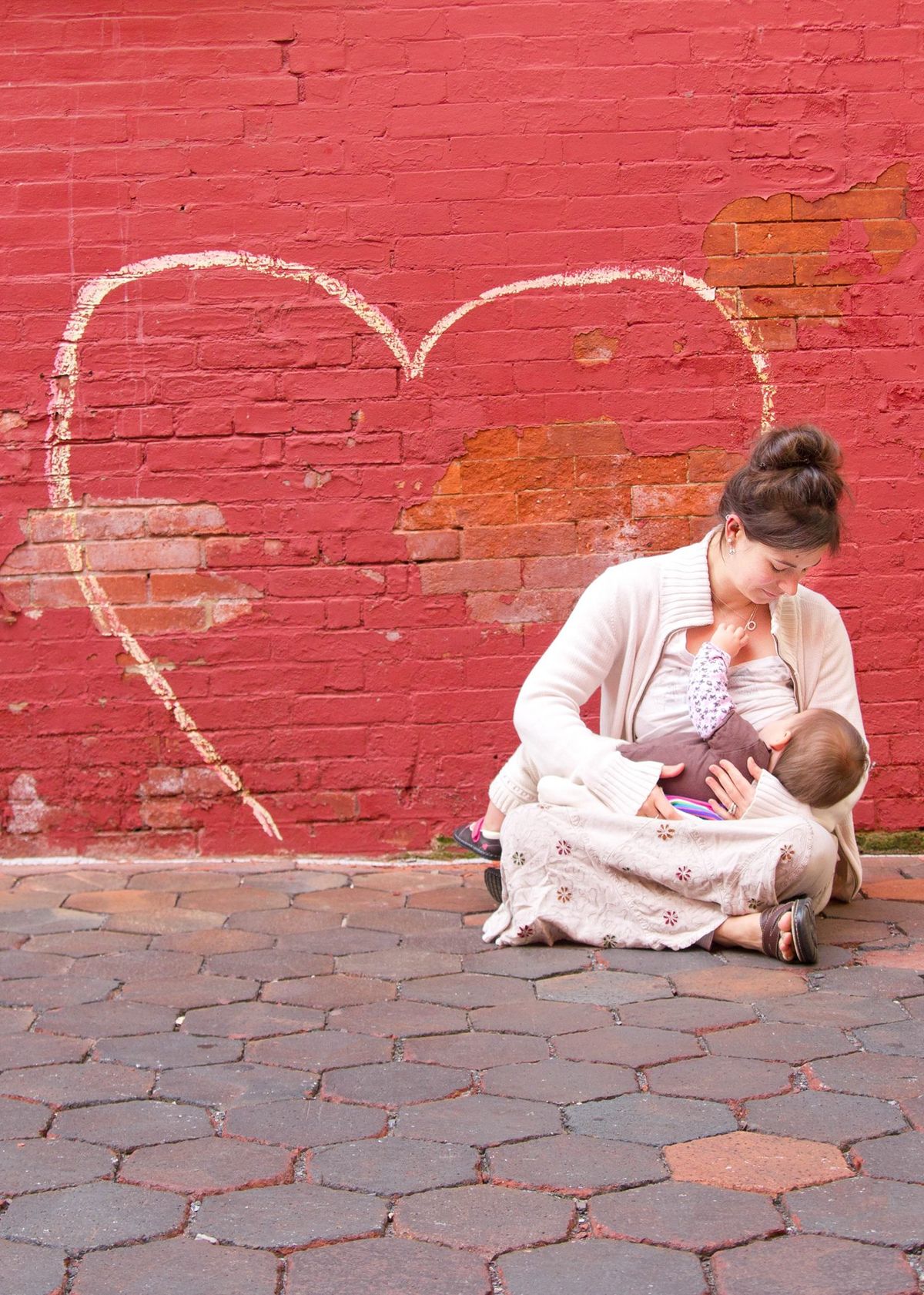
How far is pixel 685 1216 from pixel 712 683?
176cm

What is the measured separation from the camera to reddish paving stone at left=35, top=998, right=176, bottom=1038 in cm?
323

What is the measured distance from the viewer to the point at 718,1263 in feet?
7.04

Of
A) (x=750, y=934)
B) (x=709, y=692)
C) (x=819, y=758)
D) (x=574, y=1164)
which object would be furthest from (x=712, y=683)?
(x=574, y=1164)

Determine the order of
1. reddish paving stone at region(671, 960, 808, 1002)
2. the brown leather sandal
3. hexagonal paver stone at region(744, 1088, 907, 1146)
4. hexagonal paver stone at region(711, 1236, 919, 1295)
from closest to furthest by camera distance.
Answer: hexagonal paver stone at region(711, 1236, 919, 1295) < hexagonal paver stone at region(744, 1088, 907, 1146) < reddish paving stone at region(671, 960, 808, 1002) < the brown leather sandal

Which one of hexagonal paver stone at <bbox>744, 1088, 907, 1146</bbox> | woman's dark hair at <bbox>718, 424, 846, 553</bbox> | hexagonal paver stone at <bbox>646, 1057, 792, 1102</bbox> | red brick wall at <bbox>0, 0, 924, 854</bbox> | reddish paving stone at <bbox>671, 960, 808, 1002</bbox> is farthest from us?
red brick wall at <bbox>0, 0, 924, 854</bbox>

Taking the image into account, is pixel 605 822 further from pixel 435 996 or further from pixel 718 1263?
pixel 718 1263

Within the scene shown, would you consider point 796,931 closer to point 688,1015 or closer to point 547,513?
point 688,1015

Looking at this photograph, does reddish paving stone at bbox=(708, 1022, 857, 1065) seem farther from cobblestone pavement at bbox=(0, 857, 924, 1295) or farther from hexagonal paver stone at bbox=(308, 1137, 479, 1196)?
hexagonal paver stone at bbox=(308, 1137, 479, 1196)

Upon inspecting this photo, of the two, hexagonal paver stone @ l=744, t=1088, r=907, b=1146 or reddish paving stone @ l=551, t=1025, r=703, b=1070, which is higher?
hexagonal paver stone @ l=744, t=1088, r=907, b=1146

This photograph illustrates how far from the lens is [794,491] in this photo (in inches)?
145

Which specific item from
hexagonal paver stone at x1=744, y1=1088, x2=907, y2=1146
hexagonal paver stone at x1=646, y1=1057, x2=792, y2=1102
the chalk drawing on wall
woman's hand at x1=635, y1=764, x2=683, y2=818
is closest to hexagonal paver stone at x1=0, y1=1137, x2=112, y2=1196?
hexagonal paver stone at x1=646, y1=1057, x2=792, y2=1102

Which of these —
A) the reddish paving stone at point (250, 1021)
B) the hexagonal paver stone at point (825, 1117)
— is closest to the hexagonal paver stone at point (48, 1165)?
the reddish paving stone at point (250, 1021)

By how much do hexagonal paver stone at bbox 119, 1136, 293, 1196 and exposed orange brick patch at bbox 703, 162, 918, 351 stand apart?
3.23 meters

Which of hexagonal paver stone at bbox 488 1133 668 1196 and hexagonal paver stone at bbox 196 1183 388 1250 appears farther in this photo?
hexagonal paver stone at bbox 488 1133 668 1196
